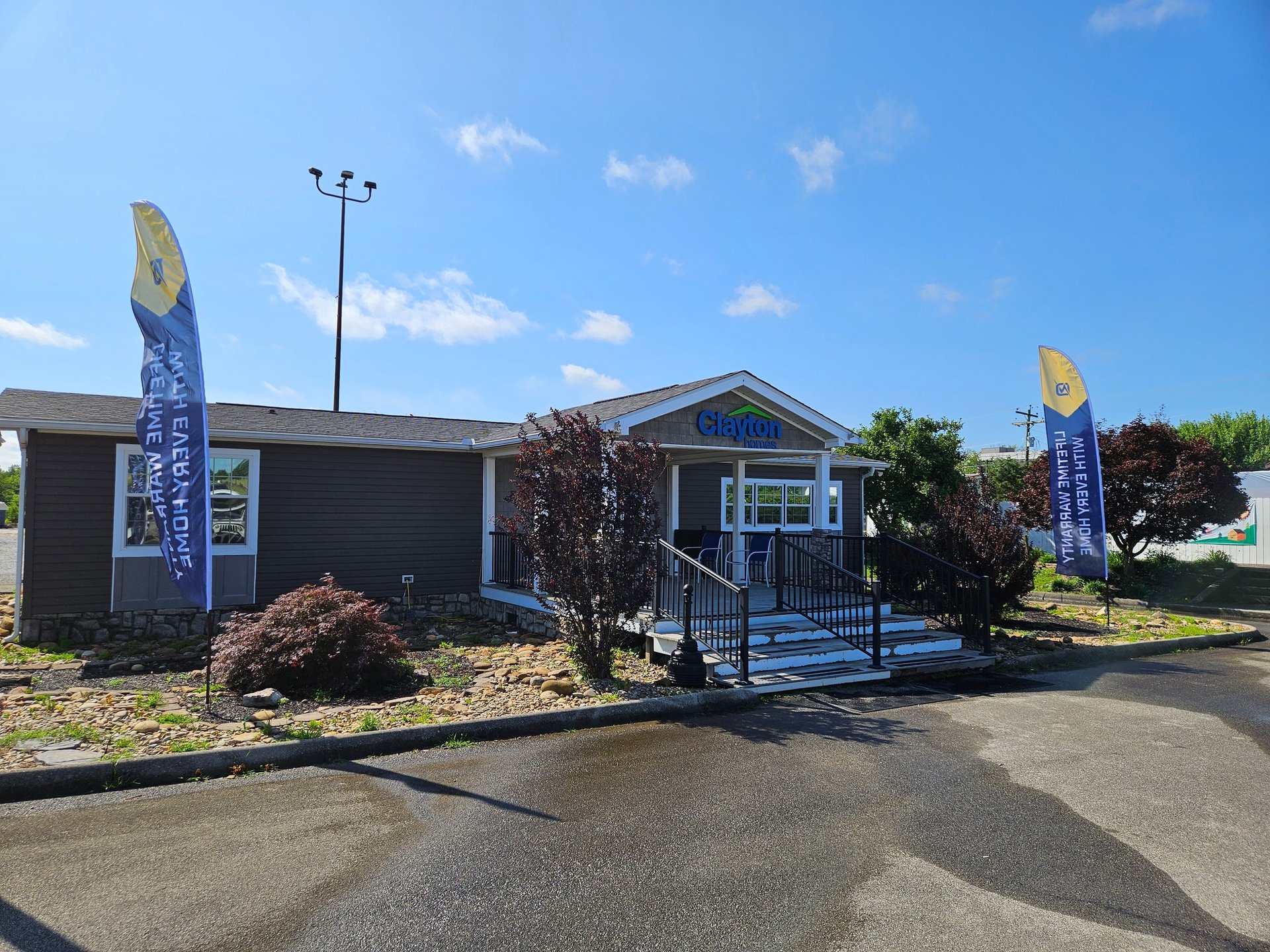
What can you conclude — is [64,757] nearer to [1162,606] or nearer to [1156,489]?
[1162,606]

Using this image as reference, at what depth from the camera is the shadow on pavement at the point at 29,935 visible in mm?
3111

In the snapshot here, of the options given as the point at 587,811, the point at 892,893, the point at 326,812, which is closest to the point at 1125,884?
the point at 892,893

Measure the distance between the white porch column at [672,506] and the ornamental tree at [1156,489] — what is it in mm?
7519

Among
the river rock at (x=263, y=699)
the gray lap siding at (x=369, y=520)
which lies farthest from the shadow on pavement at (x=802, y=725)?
the gray lap siding at (x=369, y=520)

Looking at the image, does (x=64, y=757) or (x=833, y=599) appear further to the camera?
(x=833, y=599)

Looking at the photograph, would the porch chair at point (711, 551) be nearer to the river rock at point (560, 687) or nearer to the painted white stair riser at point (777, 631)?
the painted white stair riser at point (777, 631)

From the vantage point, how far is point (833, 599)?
10.3 m

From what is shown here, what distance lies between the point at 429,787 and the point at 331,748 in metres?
1.07

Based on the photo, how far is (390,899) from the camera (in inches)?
140

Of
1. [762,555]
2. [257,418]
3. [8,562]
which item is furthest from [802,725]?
[8,562]

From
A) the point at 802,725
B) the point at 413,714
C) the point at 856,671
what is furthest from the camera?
the point at 856,671

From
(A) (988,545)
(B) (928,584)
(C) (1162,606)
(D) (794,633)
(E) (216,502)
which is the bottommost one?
(C) (1162,606)

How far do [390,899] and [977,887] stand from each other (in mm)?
2762

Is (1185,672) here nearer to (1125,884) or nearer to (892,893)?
(1125,884)
